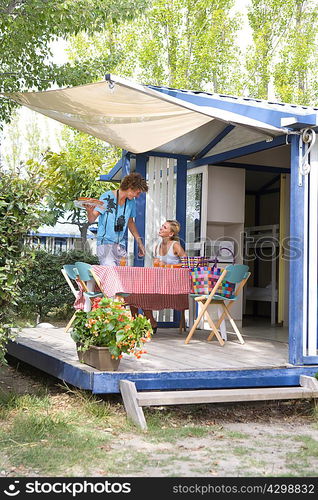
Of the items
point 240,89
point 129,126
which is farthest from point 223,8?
point 129,126

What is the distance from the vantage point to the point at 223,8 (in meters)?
17.9

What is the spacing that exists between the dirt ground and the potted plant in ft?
1.60

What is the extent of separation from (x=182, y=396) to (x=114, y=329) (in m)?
0.65

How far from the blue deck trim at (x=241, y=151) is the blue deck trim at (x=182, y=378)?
2265 millimetres

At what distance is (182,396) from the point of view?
4203 millimetres

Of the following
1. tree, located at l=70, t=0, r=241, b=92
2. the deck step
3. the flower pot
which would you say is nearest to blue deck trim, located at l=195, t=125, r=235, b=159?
the deck step

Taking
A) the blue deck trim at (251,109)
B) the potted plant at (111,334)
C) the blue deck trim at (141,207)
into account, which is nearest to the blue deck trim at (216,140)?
the blue deck trim at (141,207)

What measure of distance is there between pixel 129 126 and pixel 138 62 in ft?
40.2

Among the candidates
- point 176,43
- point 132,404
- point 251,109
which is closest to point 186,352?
point 132,404

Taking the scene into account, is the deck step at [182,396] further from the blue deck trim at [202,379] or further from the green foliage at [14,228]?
the green foliage at [14,228]

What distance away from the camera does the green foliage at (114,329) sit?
4285 mm

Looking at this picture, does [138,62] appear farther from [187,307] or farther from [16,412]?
[16,412]

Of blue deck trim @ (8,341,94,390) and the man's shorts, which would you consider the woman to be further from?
blue deck trim @ (8,341,94,390)
